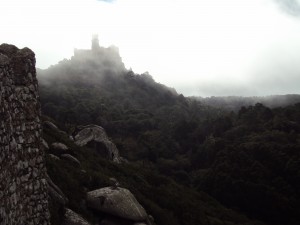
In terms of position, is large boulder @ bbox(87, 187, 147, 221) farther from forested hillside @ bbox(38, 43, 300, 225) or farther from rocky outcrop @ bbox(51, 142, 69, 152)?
rocky outcrop @ bbox(51, 142, 69, 152)

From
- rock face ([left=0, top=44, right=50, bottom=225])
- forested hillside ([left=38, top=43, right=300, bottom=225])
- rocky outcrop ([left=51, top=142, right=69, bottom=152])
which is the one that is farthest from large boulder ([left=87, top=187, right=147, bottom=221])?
rock face ([left=0, top=44, right=50, bottom=225])

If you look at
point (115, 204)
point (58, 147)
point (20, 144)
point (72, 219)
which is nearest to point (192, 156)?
point (58, 147)

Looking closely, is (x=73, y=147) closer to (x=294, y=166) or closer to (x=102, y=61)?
(x=294, y=166)

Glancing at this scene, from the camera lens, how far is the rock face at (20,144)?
6598 millimetres

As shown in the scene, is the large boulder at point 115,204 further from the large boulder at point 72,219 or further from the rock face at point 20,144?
the rock face at point 20,144

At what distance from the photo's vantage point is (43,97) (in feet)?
373

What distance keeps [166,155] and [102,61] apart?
114 m

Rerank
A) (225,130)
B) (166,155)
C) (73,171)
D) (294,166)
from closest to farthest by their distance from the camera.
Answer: (73,171) < (294,166) < (166,155) < (225,130)

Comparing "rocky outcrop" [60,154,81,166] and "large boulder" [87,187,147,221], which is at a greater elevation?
"rocky outcrop" [60,154,81,166]

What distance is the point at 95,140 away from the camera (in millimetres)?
35594

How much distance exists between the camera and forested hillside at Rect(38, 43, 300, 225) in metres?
29.1

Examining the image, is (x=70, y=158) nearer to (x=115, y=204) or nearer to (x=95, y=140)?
(x=115, y=204)

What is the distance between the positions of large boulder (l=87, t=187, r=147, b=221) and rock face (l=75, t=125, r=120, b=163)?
54.1 feet

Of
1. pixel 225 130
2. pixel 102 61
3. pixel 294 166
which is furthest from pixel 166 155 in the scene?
pixel 102 61
